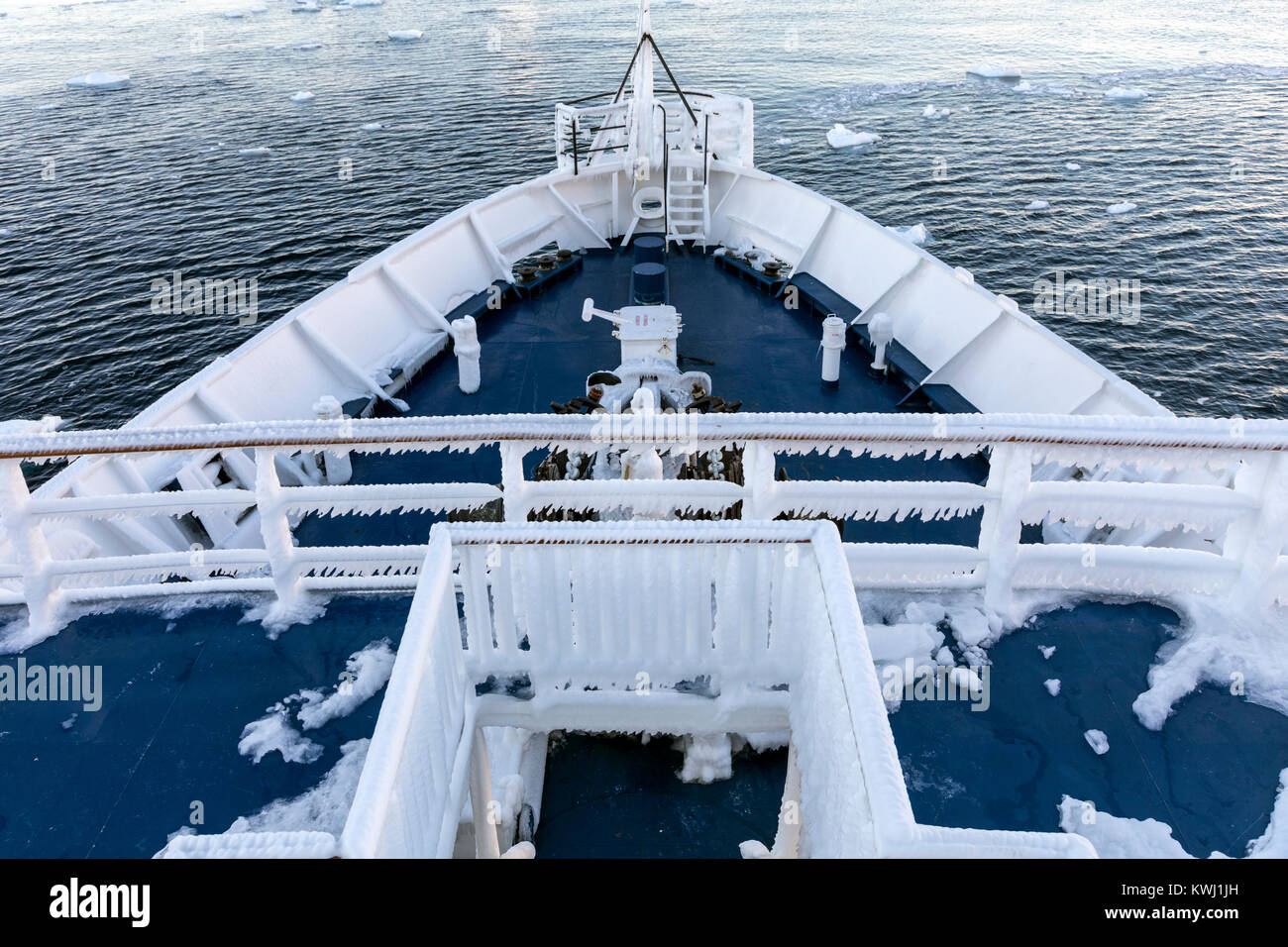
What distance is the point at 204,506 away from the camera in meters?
5.16

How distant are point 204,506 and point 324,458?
217 inches

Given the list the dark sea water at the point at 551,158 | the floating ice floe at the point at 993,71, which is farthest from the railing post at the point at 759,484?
the floating ice floe at the point at 993,71

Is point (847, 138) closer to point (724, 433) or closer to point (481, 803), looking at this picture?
point (724, 433)

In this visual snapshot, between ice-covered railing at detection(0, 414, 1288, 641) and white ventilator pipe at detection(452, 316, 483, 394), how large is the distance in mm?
7085

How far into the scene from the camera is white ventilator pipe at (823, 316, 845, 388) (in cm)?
1229

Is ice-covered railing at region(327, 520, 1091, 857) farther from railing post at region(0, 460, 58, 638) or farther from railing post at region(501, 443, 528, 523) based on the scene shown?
railing post at region(0, 460, 58, 638)

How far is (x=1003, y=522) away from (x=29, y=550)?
223 inches

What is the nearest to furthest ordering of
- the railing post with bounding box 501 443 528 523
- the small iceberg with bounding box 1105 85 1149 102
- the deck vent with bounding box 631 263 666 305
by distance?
1. the railing post with bounding box 501 443 528 523
2. the deck vent with bounding box 631 263 666 305
3. the small iceberg with bounding box 1105 85 1149 102

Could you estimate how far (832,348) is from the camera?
1247 cm

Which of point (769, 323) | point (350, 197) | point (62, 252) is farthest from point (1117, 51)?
point (62, 252)

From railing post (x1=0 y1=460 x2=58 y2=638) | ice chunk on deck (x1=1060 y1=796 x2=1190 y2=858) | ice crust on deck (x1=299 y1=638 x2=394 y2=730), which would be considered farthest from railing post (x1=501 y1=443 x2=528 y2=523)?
ice chunk on deck (x1=1060 y1=796 x2=1190 y2=858)

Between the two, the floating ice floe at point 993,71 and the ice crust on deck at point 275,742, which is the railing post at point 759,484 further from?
the floating ice floe at point 993,71

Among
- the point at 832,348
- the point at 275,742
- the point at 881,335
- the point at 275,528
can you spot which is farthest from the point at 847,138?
the point at 275,742

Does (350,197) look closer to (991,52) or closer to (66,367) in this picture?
(66,367)
